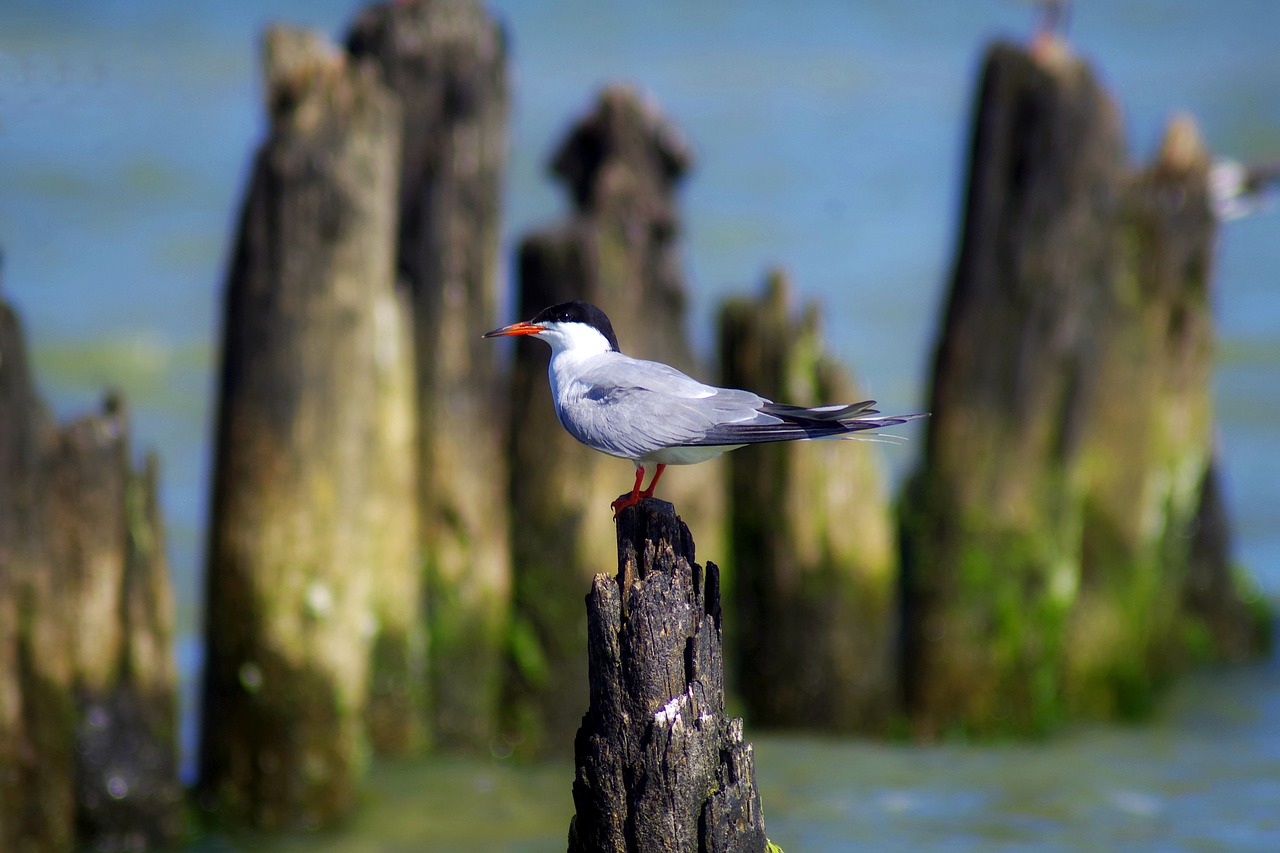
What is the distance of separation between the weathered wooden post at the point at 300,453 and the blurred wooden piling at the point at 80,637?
1.14ft

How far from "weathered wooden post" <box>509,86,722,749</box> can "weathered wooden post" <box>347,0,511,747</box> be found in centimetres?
21

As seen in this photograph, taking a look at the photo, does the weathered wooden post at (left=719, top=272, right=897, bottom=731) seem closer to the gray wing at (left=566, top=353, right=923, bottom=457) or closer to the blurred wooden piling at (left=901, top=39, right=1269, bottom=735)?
the blurred wooden piling at (left=901, top=39, right=1269, bottom=735)

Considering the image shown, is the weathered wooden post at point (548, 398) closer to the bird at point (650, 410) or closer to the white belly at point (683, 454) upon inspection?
the bird at point (650, 410)

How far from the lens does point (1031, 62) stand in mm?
8719

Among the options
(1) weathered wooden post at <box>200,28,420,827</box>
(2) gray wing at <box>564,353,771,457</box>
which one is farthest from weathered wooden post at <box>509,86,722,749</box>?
(2) gray wing at <box>564,353,771,457</box>

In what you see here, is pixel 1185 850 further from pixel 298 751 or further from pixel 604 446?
pixel 604 446

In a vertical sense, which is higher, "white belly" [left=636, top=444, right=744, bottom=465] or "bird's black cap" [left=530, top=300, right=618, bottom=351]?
"bird's black cap" [left=530, top=300, right=618, bottom=351]

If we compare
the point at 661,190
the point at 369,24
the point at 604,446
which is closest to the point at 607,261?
the point at 661,190

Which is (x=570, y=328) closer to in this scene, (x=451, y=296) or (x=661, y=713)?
(x=661, y=713)

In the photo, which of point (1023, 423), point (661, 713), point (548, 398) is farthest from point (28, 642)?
point (1023, 423)

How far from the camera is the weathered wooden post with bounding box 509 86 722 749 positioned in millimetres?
8109

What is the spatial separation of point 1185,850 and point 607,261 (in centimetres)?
443

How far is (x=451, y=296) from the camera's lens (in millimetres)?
8188

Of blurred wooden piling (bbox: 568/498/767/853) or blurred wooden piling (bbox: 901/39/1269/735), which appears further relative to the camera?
blurred wooden piling (bbox: 901/39/1269/735)
